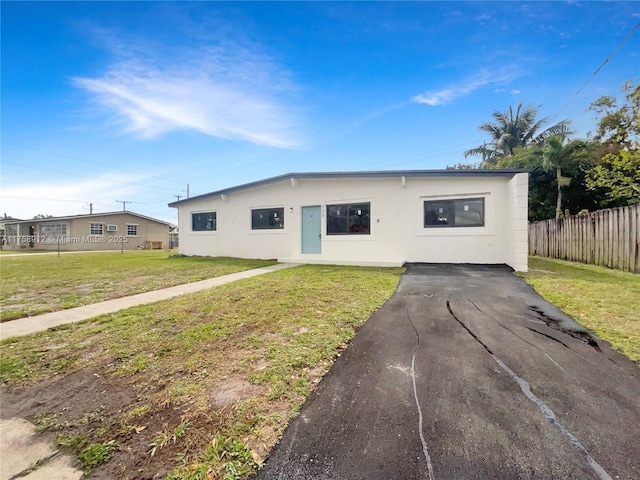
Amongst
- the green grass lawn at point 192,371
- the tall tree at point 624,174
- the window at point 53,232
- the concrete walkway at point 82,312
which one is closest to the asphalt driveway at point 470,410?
the green grass lawn at point 192,371

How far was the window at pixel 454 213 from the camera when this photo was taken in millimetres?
9539

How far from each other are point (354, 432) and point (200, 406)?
1116 millimetres

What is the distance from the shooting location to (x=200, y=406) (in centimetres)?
206

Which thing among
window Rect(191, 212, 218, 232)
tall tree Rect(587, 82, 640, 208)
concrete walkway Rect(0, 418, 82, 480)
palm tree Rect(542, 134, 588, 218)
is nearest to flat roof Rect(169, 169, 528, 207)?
window Rect(191, 212, 218, 232)

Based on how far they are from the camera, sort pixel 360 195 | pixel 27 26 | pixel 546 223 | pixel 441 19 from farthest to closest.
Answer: pixel 546 223 < pixel 360 195 < pixel 441 19 < pixel 27 26

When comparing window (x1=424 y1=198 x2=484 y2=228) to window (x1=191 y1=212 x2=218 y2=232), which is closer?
window (x1=424 y1=198 x2=484 y2=228)

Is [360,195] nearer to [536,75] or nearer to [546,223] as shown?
[546,223]

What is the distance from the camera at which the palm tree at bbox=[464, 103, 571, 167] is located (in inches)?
921

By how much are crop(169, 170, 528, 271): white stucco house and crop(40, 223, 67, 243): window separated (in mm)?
23154

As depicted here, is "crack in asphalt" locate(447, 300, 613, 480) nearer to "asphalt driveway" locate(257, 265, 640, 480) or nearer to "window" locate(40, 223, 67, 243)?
"asphalt driveway" locate(257, 265, 640, 480)

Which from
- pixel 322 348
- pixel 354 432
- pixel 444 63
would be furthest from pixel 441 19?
pixel 354 432

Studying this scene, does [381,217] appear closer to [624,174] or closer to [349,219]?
[349,219]

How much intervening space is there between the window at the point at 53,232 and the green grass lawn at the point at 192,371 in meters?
31.2

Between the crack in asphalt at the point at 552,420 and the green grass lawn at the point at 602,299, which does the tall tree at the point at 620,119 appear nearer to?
the green grass lawn at the point at 602,299
